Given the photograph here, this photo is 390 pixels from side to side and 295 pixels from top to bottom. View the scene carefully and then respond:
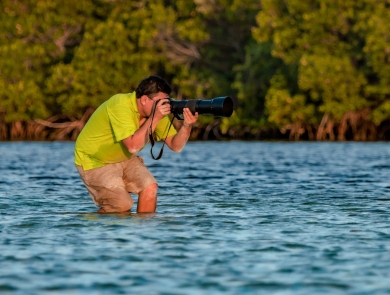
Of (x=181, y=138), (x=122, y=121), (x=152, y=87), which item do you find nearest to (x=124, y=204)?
(x=181, y=138)

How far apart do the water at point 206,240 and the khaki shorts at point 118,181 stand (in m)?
0.21

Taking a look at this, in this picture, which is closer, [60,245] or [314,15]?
[60,245]

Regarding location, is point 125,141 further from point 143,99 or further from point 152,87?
point 152,87

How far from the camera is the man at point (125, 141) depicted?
10352 mm

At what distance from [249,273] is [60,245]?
2.02 meters

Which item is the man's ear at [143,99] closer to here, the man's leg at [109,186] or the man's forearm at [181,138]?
the man's forearm at [181,138]

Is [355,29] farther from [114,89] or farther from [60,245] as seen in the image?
[60,245]

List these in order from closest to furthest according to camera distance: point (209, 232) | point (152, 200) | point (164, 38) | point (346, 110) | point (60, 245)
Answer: point (60, 245), point (209, 232), point (152, 200), point (346, 110), point (164, 38)

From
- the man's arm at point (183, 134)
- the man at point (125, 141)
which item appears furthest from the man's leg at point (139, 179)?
the man's arm at point (183, 134)

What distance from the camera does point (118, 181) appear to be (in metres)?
11.1

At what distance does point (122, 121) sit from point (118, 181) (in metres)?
0.85

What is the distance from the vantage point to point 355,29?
4169 centimetres

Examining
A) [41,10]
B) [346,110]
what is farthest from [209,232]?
[41,10]

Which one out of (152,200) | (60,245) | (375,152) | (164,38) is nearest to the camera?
(60,245)
